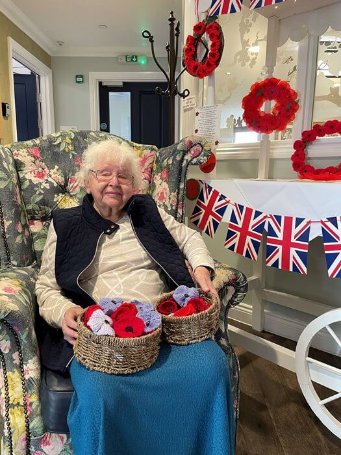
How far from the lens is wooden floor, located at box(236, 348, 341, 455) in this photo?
1.31 meters

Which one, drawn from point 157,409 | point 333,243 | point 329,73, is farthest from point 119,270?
point 329,73

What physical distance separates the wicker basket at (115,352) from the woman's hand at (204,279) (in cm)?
32

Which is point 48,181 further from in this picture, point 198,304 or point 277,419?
point 277,419

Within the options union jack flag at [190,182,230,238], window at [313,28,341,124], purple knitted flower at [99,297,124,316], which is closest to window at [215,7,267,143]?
window at [313,28,341,124]

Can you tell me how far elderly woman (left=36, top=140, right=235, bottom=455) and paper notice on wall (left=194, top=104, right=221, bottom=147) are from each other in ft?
1.50

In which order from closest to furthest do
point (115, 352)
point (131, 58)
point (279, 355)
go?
point (115, 352) → point (279, 355) → point (131, 58)

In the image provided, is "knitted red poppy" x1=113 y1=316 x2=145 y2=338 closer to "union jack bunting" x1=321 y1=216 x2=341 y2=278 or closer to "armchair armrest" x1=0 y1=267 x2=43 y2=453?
"armchair armrest" x1=0 y1=267 x2=43 y2=453

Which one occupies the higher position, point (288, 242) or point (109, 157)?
point (109, 157)

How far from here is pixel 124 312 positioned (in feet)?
2.95

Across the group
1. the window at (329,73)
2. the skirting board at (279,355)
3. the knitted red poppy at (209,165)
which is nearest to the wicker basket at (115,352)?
the skirting board at (279,355)

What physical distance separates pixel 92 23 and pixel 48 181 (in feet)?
11.1

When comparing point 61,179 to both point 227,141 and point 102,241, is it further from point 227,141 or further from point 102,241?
point 227,141

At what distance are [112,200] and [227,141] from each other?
1357 millimetres

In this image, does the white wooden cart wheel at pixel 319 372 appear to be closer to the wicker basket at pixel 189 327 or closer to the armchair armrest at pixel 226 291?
the armchair armrest at pixel 226 291
